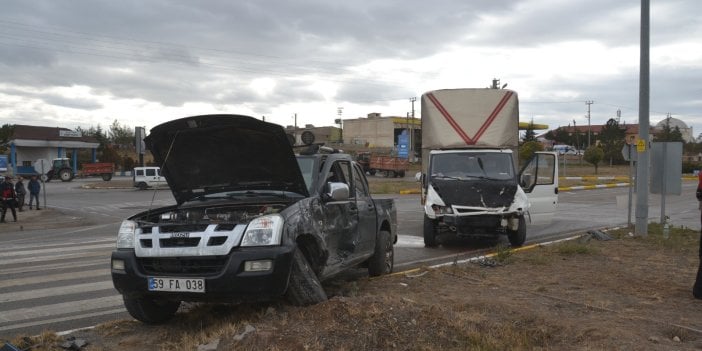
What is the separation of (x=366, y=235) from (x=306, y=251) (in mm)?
1816

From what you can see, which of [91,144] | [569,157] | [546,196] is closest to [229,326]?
[546,196]

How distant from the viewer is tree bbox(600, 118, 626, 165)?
74250 mm

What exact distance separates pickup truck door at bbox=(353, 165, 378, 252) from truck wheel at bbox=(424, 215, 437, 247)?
12.2 ft

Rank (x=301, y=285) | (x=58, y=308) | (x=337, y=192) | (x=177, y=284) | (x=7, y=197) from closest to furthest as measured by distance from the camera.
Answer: (x=177, y=284), (x=301, y=285), (x=337, y=192), (x=58, y=308), (x=7, y=197)

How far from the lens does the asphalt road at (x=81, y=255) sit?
21.2ft

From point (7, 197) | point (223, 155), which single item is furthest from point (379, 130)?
point (223, 155)

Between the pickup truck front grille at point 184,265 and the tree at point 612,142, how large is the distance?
7167 centimetres

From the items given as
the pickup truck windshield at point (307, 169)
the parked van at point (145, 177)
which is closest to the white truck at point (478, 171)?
the pickup truck windshield at point (307, 169)

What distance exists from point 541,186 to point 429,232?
297 cm

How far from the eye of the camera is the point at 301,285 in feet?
17.4

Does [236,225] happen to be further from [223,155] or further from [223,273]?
[223,155]

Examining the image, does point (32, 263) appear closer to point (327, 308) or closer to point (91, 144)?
point (327, 308)

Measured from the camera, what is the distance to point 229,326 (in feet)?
15.9

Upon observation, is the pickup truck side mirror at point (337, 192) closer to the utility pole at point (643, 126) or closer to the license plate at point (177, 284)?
the license plate at point (177, 284)
